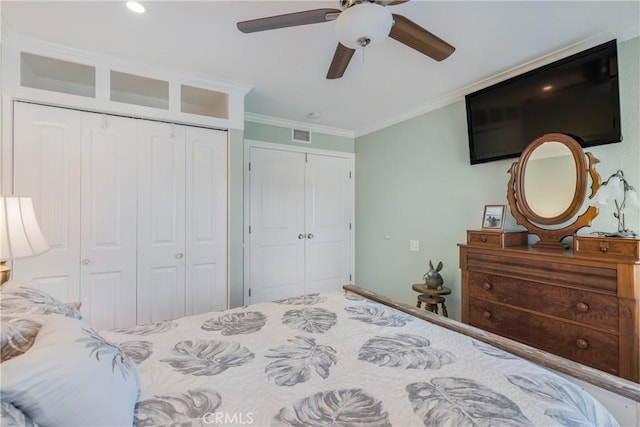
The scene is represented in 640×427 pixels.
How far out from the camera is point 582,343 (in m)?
1.64

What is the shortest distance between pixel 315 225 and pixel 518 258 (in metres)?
2.44

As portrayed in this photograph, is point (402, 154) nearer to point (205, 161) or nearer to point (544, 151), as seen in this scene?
point (544, 151)

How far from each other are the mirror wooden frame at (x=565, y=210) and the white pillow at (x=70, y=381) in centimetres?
243

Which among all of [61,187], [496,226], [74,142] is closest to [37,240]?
[61,187]

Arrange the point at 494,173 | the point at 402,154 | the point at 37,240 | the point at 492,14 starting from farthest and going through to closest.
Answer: the point at 402,154 < the point at 494,173 < the point at 492,14 < the point at 37,240

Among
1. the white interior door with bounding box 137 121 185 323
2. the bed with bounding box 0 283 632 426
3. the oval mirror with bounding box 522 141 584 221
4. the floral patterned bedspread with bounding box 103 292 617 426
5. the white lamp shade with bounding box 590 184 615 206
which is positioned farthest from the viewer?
the white interior door with bounding box 137 121 185 323

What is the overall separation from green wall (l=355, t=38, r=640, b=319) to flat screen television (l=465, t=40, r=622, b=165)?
0.13 meters

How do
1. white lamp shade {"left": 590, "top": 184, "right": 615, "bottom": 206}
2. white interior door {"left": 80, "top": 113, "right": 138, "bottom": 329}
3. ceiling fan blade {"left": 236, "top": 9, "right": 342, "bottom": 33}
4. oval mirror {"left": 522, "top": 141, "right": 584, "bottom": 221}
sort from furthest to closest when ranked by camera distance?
white interior door {"left": 80, "top": 113, "right": 138, "bottom": 329}
oval mirror {"left": 522, "top": 141, "right": 584, "bottom": 221}
white lamp shade {"left": 590, "top": 184, "right": 615, "bottom": 206}
ceiling fan blade {"left": 236, "top": 9, "right": 342, "bottom": 33}

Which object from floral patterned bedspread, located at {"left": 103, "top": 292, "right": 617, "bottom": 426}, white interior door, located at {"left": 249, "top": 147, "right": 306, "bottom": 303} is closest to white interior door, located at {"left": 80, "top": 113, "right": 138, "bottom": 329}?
floral patterned bedspread, located at {"left": 103, "top": 292, "right": 617, "bottom": 426}

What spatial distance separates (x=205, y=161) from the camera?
8.73 ft

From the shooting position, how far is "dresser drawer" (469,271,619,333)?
5.16 feet

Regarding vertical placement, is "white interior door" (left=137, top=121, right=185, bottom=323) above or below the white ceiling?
below

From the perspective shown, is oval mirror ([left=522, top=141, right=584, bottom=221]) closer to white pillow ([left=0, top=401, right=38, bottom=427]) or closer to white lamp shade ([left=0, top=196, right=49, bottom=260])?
white pillow ([left=0, top=401, right=38, bottom=427])

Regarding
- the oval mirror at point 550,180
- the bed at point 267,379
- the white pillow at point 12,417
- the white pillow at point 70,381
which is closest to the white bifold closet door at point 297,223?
the bed at point 267,379
